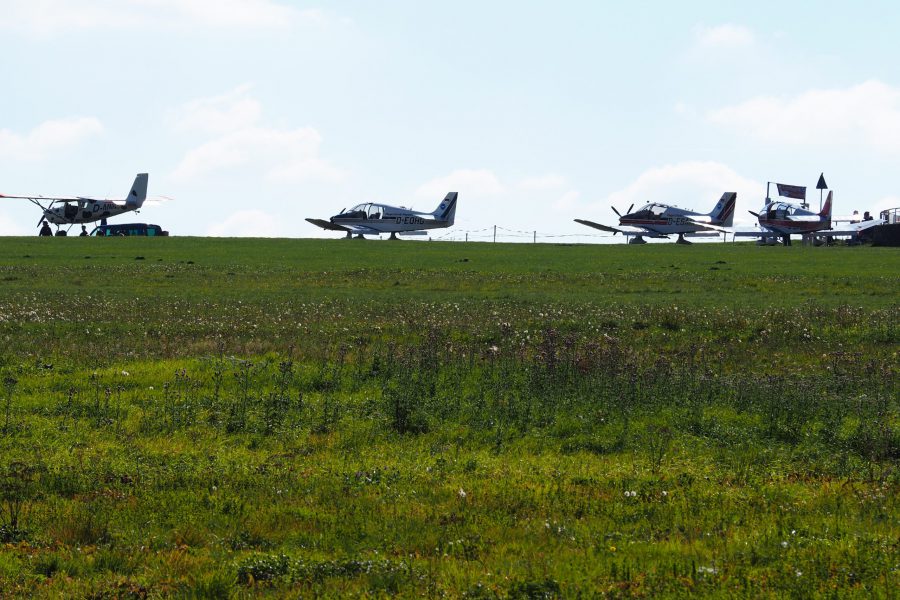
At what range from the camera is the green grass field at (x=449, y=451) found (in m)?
8.41

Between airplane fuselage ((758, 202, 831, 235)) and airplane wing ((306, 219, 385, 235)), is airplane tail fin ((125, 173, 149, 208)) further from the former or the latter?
airplane fuselage ((758, 202, 831, 235))

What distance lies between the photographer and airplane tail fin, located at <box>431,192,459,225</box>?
98.2 m

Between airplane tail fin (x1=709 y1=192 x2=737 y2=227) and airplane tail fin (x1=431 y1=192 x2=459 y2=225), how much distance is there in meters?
26.4

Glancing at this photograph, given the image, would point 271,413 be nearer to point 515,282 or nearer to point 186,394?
point 186,394

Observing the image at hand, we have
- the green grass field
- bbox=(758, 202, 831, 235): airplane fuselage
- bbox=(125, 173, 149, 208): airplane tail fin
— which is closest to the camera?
the green grass field

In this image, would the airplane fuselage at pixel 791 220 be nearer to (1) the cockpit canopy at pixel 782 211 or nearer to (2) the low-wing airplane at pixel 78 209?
(1) the cockpit canopy at pixel 782 211

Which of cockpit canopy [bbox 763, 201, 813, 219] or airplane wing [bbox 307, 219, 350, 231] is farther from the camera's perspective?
cockpit canopy [bbox 763, 201, 813, 219]

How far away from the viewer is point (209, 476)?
38.4ft

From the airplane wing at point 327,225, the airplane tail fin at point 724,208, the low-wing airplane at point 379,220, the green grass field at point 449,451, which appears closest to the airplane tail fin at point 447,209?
the low-wing airplane at point 379,220

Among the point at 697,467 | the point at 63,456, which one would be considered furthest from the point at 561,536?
the point at 63,456

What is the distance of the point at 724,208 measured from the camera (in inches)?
4087

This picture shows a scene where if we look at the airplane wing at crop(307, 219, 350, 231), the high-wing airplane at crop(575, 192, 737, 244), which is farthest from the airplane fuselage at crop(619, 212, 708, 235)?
the airplane wing at crop(307, 219, 350, 231)

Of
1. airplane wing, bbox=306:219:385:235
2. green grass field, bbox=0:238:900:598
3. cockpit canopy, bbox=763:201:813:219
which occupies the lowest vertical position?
green grass field, bbox=0:238:900:598

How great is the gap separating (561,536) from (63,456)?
21.9ft
